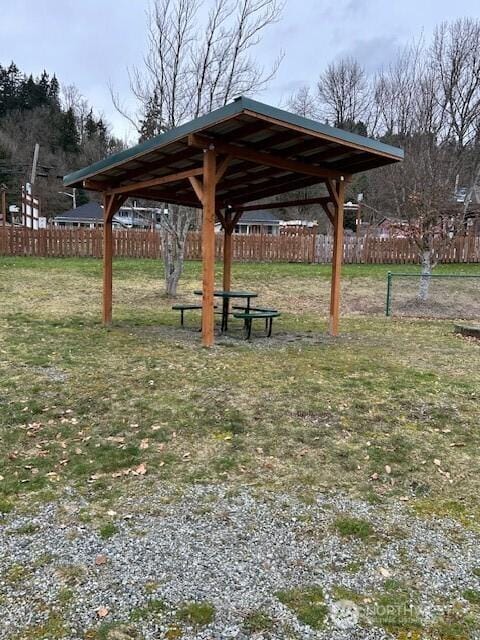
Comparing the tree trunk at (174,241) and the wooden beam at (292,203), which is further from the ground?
the wooden beam at (292,203)

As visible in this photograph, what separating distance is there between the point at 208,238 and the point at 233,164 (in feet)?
5.51

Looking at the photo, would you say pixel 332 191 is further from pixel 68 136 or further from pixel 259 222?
pixel 68 136

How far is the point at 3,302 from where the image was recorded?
10.0 m

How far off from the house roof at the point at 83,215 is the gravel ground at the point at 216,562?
39480mm

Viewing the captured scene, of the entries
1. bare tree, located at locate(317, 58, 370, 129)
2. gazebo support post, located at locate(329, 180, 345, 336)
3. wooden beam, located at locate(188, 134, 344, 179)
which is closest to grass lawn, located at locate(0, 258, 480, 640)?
gazebo support post, located at locate(329, 180, 345, 336)

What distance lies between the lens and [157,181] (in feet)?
23.2

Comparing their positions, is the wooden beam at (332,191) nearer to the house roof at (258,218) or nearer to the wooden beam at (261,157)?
the wooden beam at (261,157)

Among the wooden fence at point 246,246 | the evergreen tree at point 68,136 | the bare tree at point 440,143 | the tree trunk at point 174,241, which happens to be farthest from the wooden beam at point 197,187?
the evergreen tree at point 68,136

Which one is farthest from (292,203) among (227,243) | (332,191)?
(227,243)

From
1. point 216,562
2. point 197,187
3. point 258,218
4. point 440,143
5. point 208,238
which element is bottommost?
point 216,562

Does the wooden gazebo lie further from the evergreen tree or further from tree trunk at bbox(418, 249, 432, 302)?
the evergreen tree

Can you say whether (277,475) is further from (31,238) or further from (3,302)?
(31,238)

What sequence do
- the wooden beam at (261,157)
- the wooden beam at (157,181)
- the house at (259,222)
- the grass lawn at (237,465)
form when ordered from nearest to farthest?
the grass lawn at (237,465) → the wooden beam at (261,157) → the wooden beam at (157,181) → the house at (259,222)

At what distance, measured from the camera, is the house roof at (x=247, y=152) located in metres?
5.09
